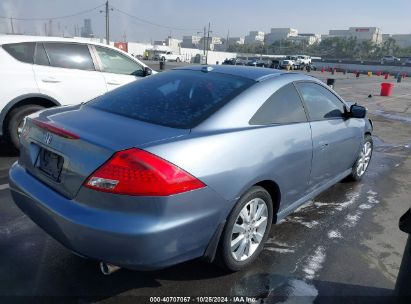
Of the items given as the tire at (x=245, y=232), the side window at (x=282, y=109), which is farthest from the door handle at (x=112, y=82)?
the tire at (x=245, y=232)

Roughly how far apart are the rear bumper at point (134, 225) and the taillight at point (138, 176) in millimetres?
47

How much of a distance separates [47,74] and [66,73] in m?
0.31

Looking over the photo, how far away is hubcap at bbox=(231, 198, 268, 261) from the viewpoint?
303 centimetres

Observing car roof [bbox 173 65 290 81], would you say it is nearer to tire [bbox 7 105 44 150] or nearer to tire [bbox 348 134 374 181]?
tire [bbox 348 134 374 181]

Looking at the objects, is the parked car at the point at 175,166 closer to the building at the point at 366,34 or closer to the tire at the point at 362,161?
the tire at the point at 362,161

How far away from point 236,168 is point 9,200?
9.29 ft

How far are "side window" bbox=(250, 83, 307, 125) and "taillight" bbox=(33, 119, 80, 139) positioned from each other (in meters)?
1.33

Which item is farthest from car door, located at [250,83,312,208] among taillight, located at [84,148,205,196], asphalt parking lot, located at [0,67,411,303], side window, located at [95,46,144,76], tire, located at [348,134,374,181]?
side window, located at [95,46,144,76]

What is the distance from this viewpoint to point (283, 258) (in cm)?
346

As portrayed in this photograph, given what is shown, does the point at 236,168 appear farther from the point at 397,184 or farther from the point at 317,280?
the point at 397,184

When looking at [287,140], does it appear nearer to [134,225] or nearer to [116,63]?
[134,225]

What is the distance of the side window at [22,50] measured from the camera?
227 inches

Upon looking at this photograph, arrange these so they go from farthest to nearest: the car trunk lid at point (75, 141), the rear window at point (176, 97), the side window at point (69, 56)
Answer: the side window at point (69, 56), the rear window at point (176, 97), the car trunk lid at point (75, 141)

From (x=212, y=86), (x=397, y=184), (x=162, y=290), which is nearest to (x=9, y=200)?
Answer: (x=162, y=290)
